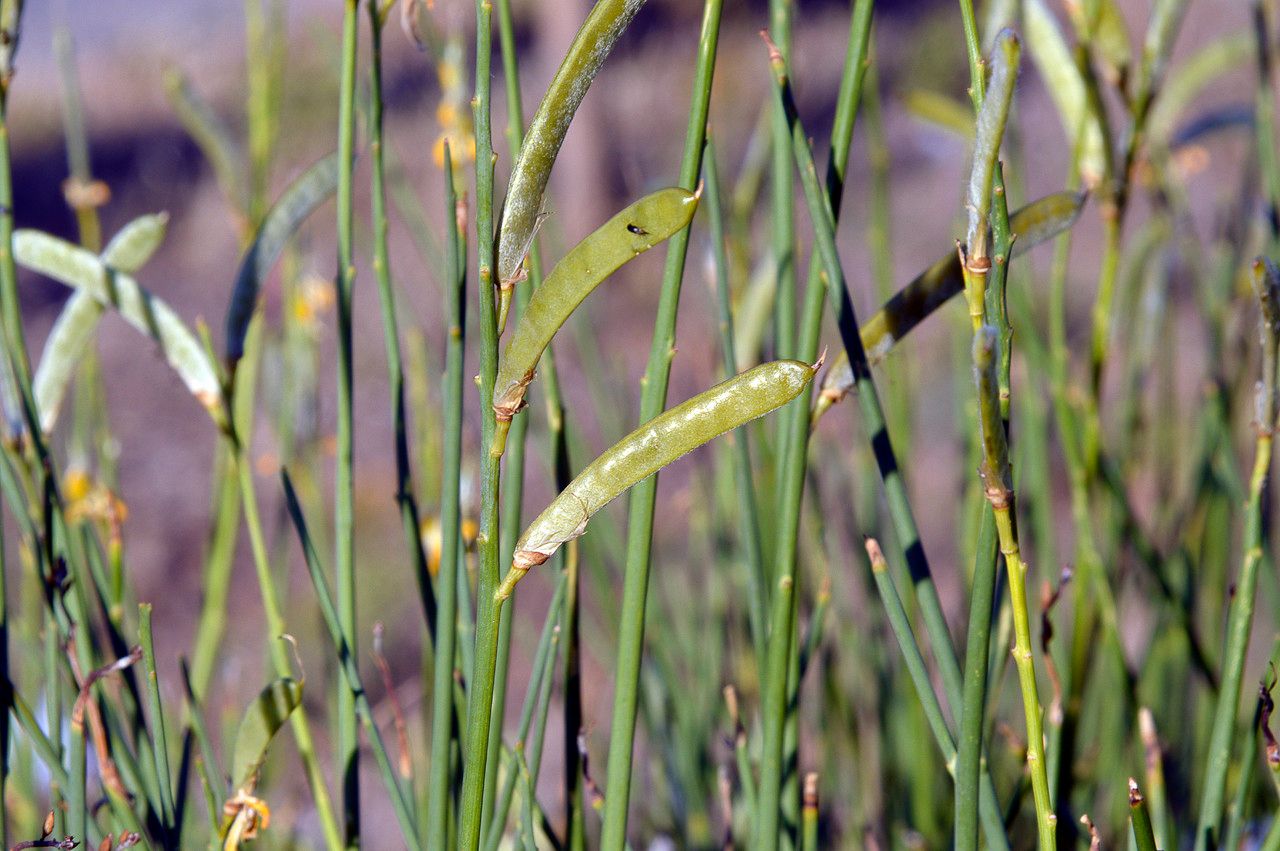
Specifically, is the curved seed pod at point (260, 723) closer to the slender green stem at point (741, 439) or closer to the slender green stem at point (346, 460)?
the slender green stem at point (346, 460)

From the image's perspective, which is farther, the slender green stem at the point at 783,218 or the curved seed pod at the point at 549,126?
the slender green stem at the point at 783,218

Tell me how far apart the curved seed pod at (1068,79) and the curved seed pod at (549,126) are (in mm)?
330

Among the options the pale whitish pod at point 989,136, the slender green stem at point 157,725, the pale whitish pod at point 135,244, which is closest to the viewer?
the pale whitish pod at point 989,136

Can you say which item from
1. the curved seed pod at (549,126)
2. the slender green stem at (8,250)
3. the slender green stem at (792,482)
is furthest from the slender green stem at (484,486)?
the slender green stem at (8,250)

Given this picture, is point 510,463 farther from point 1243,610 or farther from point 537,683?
point 1243,610

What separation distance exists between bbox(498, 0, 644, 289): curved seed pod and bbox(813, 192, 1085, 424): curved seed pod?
0.42 ft

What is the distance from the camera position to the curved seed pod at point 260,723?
327mm

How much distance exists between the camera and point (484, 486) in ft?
0.83

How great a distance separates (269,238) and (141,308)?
56mm

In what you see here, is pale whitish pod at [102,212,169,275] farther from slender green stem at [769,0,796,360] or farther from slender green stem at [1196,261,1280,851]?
slender green stem at [1196,261,1280,851]

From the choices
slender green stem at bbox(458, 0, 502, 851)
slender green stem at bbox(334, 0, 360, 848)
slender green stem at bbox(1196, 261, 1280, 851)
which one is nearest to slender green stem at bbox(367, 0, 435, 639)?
slender green stem at bbox(334, 0, 360, 848)

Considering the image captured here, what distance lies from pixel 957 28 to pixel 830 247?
194cm

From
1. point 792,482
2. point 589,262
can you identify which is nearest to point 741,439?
point 792,482

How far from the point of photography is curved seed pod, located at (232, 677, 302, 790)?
0.33m
